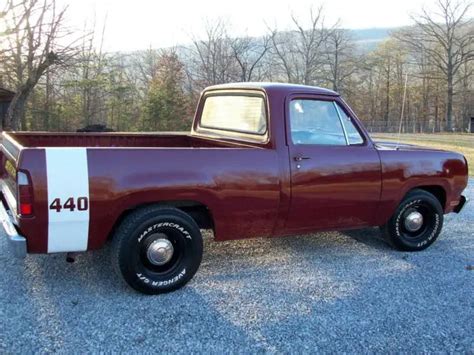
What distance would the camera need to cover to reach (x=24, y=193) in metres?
3.39

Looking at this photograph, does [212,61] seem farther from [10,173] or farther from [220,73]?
[10,173]

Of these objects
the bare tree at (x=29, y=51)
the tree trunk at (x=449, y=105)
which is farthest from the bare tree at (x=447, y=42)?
the bare tree at (x=29, y=51)

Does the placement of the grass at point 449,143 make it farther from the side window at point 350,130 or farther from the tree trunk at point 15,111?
the tree trunk at point 15,111

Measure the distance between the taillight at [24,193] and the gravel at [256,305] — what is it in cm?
82

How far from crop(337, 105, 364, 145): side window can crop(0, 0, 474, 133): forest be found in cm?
1407

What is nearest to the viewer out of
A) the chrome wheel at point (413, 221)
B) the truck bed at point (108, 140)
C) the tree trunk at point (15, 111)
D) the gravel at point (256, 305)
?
the gravel at point (256, 305)

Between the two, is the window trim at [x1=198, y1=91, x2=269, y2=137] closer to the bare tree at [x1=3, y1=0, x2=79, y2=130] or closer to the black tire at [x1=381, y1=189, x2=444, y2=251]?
the black tire at [x1=381, y1=189, x2=444, y2=251]

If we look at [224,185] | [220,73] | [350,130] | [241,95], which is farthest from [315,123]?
[220,73]

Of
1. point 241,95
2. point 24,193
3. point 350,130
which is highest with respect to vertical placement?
point 241,95

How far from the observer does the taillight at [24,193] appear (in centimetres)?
338

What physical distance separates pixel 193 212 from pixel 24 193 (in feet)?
4.85

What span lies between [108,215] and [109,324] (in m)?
0.82

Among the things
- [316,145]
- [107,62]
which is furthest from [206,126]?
[107,62]

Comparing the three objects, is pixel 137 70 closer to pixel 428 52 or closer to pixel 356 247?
pixel 428 52
